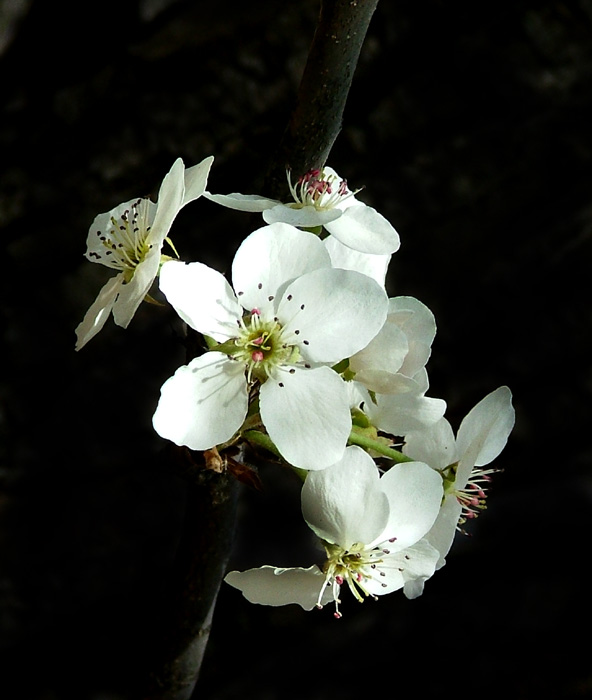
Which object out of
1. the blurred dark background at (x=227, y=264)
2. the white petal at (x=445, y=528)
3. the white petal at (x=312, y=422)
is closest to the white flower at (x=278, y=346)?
the white petal at (x=312, y=422)

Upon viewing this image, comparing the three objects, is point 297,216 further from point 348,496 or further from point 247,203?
point 348,496

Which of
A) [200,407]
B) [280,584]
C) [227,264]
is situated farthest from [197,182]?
[227,264]

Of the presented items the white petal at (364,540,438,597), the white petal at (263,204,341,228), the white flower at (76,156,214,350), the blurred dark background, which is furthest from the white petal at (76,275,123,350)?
the blurred dark background

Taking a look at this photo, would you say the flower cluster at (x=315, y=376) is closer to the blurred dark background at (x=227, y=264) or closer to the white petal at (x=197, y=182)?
the white petal at (x=197, y=182)

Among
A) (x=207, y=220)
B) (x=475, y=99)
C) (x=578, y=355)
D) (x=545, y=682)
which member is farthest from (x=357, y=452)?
(x=545, y=682)

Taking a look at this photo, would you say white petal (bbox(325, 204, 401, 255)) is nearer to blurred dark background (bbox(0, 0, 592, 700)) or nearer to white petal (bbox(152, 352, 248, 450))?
white petal (bbox(152, 352, 248, 450))

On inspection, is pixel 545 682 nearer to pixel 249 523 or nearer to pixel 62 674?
pixel 249 523
